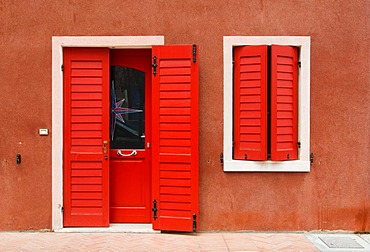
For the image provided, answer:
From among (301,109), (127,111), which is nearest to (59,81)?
(127,111)

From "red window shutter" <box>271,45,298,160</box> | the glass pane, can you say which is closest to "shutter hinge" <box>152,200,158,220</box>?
the glass pane

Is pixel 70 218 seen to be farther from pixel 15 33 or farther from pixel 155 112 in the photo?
pixel 15 33

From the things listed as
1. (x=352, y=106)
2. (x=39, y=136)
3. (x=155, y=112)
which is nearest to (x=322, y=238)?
(x=352, y=106)

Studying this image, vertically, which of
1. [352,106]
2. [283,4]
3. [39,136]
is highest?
[283,4]

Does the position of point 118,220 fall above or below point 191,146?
below

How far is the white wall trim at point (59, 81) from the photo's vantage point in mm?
6617

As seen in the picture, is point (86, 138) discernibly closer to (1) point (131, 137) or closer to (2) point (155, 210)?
(1) point (131, 137)

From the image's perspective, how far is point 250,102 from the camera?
6582 millimetres

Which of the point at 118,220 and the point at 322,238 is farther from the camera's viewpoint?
the point at 118,220

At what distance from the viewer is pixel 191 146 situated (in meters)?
6.44

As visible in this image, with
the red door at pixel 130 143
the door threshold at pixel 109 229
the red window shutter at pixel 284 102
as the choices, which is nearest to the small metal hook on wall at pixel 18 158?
the door threshold at pixel 109 229

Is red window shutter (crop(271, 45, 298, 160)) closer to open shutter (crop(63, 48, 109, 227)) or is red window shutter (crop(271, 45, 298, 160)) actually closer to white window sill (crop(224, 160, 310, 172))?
white window sill (crop(224, 160, 310, 172))

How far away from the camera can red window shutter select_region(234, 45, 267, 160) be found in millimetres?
6500

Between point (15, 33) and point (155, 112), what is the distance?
2407mm
